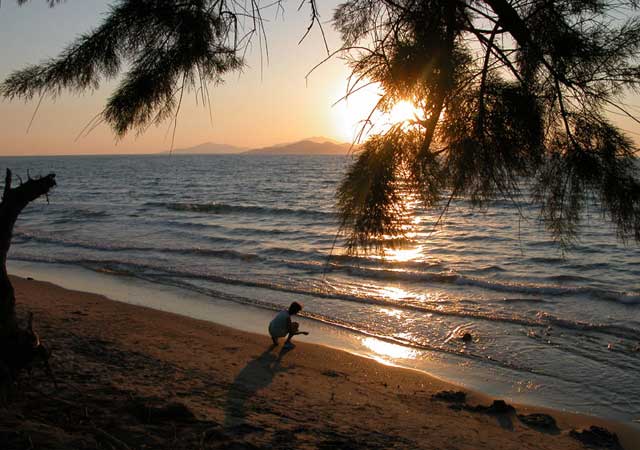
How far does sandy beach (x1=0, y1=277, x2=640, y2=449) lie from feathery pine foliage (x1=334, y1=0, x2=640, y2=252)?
7.11ft

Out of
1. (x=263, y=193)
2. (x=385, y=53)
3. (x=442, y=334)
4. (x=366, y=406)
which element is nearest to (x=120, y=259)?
(x=442, y=334)

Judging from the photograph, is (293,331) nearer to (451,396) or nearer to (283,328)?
(283,328)

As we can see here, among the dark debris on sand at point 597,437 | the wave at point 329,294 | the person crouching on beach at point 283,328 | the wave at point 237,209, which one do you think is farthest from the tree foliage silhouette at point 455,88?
the wave at point 237,209

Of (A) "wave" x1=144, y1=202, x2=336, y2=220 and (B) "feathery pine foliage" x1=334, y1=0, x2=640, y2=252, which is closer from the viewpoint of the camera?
(B) "feathery pine foliage" x1=334, y1=0, x2=640, y2=252

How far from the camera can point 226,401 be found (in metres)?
5.48

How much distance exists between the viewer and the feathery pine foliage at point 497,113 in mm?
2961

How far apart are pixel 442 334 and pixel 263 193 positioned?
33069 mm

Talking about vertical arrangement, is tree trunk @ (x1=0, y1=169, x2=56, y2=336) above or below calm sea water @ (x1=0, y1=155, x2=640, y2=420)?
above

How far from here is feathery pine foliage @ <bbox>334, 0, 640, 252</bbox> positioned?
2.96 m

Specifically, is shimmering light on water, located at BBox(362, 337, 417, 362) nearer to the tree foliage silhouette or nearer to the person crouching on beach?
the person crouching on beach

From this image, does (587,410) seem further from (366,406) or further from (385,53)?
(385,53)

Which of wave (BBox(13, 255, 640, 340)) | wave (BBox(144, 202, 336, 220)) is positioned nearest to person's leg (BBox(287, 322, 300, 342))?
wave (BBox(13, 255, 640, 340))

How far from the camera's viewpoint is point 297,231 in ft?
73.3

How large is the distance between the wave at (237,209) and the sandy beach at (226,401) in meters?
19.3
